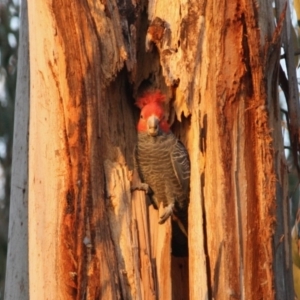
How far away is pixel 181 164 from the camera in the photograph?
2951 millimetres

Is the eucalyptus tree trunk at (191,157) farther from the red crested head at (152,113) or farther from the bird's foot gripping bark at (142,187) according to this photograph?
the red crested head at (152,113)

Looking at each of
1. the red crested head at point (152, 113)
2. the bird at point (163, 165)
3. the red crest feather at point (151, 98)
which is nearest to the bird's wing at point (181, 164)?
the bird at point (163, 165)

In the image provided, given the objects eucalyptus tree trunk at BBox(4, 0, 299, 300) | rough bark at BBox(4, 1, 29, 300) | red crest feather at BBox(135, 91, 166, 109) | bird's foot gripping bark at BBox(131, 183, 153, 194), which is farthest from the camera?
A: rough bark at BBox(4, 1, 29, 300)

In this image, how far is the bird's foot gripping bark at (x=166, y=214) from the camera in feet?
9.03

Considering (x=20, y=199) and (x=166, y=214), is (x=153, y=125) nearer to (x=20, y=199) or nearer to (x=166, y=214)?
(x=166, y=214)

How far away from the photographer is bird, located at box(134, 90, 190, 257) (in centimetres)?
289

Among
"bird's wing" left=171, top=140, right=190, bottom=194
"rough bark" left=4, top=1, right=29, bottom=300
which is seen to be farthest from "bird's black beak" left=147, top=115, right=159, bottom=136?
"rough bark" left=4, top=1, right=29, bottom=300

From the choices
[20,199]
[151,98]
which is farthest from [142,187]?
[20,199]

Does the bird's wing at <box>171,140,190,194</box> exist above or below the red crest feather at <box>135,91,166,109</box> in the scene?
below

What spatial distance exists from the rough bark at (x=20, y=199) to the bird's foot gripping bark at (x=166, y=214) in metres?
0.92

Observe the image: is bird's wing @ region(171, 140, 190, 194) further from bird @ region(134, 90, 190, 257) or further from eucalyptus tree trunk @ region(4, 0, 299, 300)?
eucalyptus tree trunk @ region(4, 0, 299, 300)

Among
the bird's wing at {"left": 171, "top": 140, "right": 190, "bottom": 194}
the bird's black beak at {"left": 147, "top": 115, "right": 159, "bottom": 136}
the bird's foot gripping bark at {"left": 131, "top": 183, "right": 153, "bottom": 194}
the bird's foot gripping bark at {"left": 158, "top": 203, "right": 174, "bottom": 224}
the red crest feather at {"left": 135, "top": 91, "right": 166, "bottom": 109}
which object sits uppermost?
the red crest feather at {"left": 135, "top": 91, "right": 166, "bottom": 109}

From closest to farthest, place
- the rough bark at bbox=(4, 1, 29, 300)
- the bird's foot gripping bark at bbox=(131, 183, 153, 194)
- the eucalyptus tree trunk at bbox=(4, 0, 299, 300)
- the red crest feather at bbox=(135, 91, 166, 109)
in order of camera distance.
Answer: the eucalyptus tree trunk at bbox=(4, 0, 299, 300), the bird's foot gripping bark at bbox=(131, 183, 153, 194), the red crest feather at bbox=(135, 91, 166, 109), the rough bark at bbox=(4, 1, 29, 300)

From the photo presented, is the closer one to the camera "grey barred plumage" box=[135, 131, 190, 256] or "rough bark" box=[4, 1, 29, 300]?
"grey barred plumage" box=[135, 131, 190, 256]
